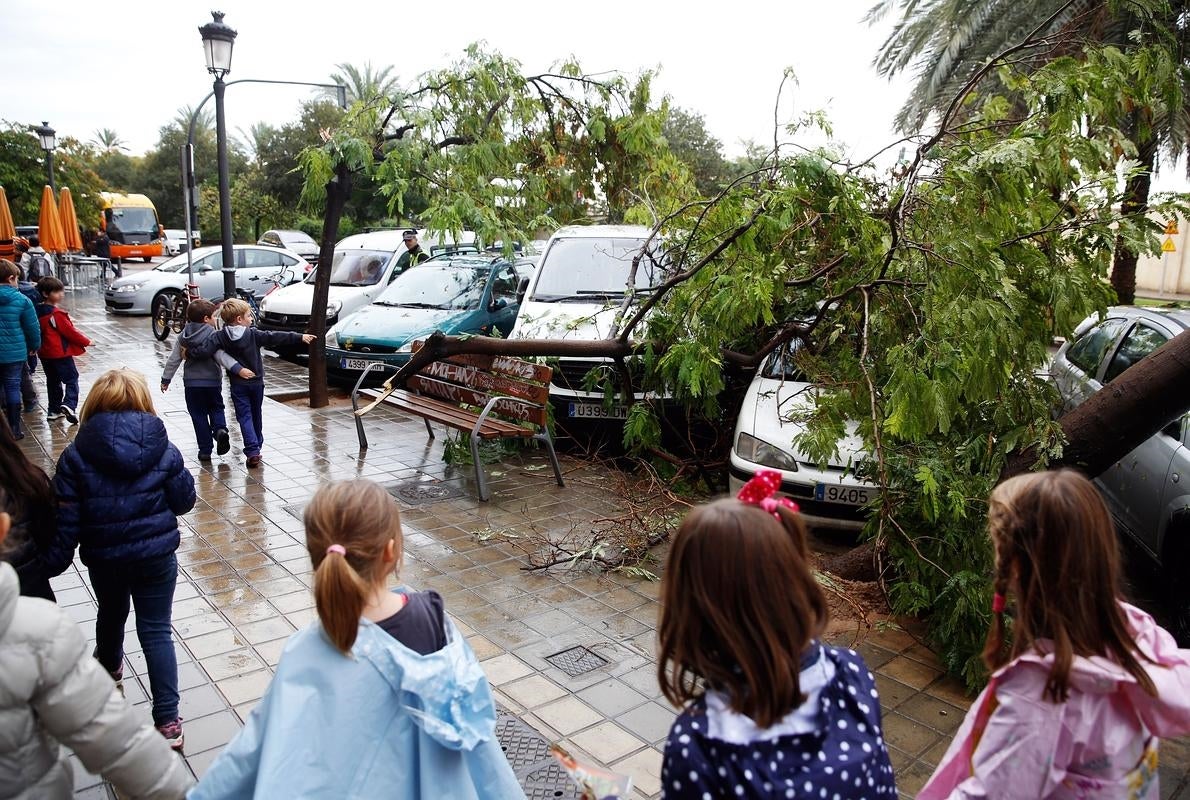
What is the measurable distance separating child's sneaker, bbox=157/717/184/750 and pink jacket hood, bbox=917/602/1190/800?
3.07 meters

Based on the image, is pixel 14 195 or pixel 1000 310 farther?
pixel 14 195

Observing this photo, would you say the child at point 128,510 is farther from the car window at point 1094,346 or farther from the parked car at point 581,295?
the car window at point 1094,346

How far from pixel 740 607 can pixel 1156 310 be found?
6.27 metres

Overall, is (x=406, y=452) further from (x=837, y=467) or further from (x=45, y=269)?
(x=45, y=269)

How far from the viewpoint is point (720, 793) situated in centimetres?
172

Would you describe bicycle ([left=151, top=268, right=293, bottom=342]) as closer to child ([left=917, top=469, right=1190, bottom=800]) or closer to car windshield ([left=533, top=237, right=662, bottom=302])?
car windshield ([left=533, top=237, right=662, bottom=302])

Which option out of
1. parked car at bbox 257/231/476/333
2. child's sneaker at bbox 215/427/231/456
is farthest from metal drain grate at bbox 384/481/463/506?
parked car at bbox 257/231/476/333

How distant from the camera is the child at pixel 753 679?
1.72 metres

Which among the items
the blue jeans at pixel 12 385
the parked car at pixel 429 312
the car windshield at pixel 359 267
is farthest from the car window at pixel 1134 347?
the car windshield at pixel 359 267

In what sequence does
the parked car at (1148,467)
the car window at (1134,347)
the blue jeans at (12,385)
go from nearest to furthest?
the parked car at (1148,467) → the car window at (1134,347) → the blue jeans at (12,385)

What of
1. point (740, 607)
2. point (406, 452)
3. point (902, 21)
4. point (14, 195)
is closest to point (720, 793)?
point (740, 607)

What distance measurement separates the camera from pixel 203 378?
7.93 meters

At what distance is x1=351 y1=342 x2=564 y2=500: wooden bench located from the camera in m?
7.42

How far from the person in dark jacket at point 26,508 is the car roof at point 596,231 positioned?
7.07 meters
